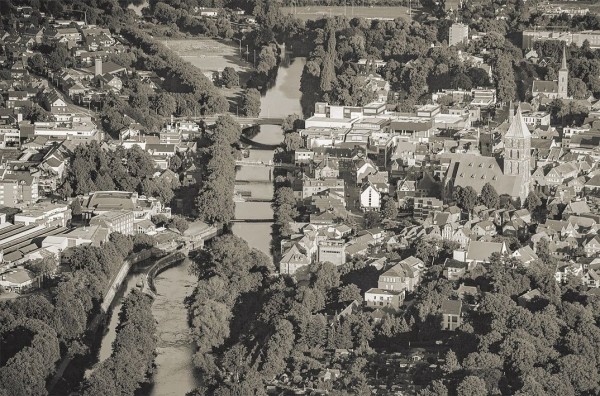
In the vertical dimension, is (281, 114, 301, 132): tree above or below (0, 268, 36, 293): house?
above

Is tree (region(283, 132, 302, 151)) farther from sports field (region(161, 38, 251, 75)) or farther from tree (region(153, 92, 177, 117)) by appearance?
sports field (region(161, 38, 251, 75))

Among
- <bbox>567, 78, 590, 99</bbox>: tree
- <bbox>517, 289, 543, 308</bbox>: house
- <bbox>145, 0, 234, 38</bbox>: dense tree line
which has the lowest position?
<bbox>517, 289, 543, 308</bbox>: house

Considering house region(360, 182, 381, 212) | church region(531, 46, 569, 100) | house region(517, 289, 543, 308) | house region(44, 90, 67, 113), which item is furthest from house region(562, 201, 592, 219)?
house region(44, 90, 67, 113)

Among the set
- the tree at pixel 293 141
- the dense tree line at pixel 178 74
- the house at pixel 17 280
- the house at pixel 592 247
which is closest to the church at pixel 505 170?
the house at pixel 592 247

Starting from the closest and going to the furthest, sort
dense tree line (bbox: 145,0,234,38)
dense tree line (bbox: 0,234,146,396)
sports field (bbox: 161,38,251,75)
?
dense tree line (bbox: 0,234,146,396), sports field (bbox: 161,38,251,75), dense tree line (bbox: 145,0,234,38)

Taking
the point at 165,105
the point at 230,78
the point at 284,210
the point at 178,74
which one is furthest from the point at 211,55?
the point at 284,210

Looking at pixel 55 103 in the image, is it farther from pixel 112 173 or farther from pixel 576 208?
pixel 576 208

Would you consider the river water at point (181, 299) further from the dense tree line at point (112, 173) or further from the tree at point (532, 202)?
the tree at point (532, 202)
